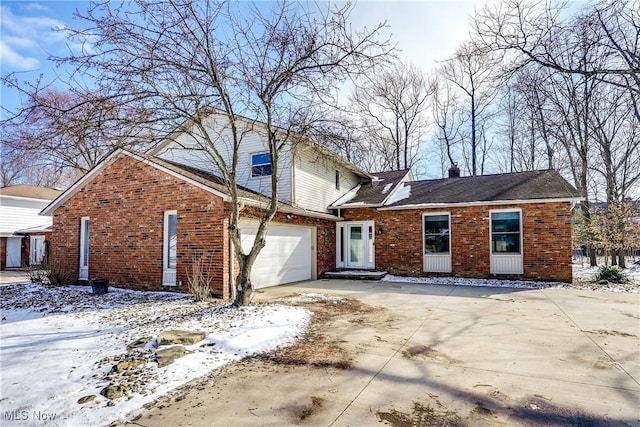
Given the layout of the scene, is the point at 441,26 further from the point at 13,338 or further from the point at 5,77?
the point at 13,338

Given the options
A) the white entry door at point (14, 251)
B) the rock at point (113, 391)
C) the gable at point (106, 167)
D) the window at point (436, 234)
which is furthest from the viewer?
the white entry door at point (14, 251)

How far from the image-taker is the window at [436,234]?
1384 cm

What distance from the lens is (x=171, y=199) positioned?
9.75 meters

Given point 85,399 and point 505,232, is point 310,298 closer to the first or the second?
point 85,399

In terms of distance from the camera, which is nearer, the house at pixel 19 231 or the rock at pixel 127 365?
the rock at pixel 127 365

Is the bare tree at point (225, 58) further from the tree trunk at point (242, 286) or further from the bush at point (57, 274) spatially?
the bush at point (57, 274)

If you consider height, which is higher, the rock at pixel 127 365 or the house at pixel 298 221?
the house at pixel 298 221

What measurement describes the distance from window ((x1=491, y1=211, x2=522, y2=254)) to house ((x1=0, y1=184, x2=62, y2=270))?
22.8m

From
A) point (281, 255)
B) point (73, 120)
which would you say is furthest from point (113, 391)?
point (281, 255)

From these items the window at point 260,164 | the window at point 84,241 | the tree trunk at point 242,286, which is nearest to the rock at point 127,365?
the tree trunk at point 242,286

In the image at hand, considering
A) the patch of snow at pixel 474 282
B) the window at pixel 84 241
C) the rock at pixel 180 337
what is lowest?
the patch of snow at pixel 474 282

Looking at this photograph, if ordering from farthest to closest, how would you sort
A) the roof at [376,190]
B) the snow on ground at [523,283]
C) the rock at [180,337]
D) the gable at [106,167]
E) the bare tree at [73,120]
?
the roof at [376,190]
the snow on ground at [523,283]
the gable at [106,167]
the bare tree at [73,120]
the rock at [180,337]

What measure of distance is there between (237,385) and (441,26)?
7.19 m

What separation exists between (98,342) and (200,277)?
365 cm
